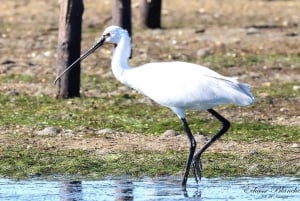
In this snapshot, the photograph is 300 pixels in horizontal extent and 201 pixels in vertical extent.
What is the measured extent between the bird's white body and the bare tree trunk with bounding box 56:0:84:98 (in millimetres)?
3368

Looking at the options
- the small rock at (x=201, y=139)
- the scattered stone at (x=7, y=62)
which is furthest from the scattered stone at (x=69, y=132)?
the scattered stone at (x=7, y=62)

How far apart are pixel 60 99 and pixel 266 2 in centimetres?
1121

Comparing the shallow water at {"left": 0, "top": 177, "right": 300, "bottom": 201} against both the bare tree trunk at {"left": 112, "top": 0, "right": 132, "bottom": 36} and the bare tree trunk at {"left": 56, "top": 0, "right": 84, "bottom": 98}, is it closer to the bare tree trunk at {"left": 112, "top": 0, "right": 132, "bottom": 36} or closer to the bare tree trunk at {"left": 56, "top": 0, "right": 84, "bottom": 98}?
the bare tree trunk at {"left": 56, "top": 0, "right": 84, "bottom": 98}

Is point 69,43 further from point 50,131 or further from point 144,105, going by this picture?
point 50,131

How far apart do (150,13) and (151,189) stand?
10455mm

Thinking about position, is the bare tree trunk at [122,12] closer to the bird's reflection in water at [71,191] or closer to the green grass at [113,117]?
the green grass at [113,117]

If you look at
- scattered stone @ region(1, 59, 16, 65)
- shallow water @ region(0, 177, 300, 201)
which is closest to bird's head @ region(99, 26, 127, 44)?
shallow water @ region(0, 177, 300, 201)

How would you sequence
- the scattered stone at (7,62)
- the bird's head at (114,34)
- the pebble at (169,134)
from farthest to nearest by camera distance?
the scattered stone at (7,62), the pebble at (169,134), the bird's head at (114,34)

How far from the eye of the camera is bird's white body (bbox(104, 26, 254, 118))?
984cm

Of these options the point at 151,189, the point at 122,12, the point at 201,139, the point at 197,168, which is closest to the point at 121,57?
the point at 197,168

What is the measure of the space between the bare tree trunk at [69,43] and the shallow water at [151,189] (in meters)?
3.79

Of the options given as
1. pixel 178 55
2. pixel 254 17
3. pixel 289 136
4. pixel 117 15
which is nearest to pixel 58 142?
pixel 289 136

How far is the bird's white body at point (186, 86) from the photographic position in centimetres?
984

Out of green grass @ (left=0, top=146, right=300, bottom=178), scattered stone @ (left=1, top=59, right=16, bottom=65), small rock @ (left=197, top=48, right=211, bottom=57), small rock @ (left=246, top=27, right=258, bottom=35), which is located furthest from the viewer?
small rock @ (left=246, top=27, right=258, bottom=35)
